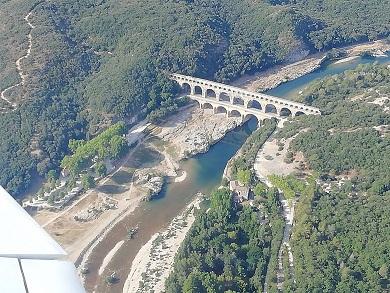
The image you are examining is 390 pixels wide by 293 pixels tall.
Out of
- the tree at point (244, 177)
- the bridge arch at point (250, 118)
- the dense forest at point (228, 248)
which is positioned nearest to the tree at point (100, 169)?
the dense forest at point (228, 248)

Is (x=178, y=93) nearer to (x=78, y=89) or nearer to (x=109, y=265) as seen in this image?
(x=78, y=89)

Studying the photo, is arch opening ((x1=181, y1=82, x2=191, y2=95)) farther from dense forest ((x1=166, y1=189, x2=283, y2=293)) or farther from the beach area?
dense forest ((x1=166, y1=189, x2=283, y2=293))

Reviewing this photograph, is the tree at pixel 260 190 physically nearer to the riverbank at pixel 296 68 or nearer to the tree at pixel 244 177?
the tree at pixel 244 177

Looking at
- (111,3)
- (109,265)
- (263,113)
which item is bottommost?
(109,265)

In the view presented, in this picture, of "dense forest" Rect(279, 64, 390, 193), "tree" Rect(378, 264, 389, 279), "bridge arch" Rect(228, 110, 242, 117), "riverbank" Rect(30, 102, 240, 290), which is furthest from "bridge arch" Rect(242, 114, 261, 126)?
"tree" Rect(378, 264, 389, 279)

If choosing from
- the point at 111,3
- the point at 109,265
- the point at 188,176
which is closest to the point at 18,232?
the point at 109,265
